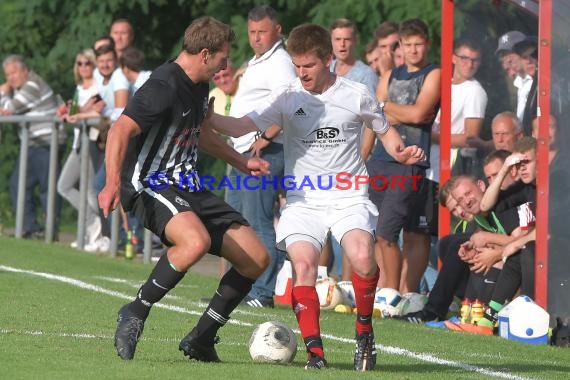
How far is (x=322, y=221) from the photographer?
349 inches

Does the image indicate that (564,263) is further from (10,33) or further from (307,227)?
(10,33)

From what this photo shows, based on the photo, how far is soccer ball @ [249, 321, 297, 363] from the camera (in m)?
8.52

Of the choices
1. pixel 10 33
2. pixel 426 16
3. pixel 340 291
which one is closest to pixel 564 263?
pixel 340 291

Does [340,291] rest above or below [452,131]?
below

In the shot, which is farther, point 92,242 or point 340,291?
point 92,242

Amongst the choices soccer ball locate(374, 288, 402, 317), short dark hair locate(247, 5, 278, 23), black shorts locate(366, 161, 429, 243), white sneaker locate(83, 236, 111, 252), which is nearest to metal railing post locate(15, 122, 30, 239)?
white sneaker locate(83, 236, 111, 252)

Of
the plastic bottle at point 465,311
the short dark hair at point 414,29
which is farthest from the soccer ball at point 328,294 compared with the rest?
the short dark hair at point 414,29

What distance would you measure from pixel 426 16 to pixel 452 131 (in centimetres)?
481

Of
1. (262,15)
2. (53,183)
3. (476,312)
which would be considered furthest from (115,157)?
(53,183)

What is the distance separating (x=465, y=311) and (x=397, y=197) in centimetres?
123

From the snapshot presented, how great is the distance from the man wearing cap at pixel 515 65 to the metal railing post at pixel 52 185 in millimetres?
6547

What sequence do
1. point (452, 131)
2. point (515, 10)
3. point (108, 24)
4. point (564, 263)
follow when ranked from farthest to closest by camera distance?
point (108, 24) → point (452, 131) → point (515, 10) → point (564, 263)

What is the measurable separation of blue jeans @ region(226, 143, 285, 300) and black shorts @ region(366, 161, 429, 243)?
873mm

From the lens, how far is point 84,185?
54.9 ft
